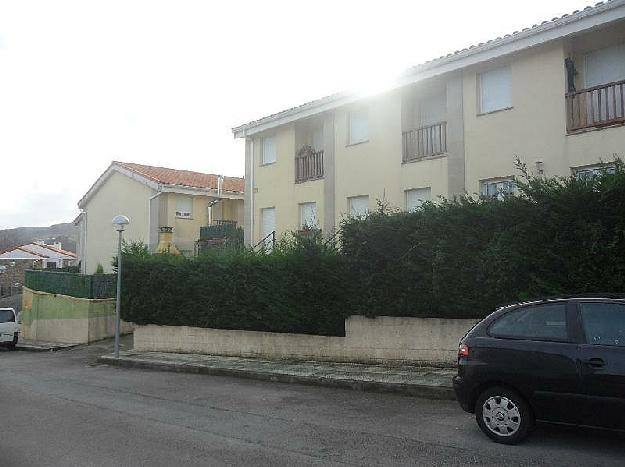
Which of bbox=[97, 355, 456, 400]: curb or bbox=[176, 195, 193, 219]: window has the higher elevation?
bbox=[176, 195, 193, 219]: window

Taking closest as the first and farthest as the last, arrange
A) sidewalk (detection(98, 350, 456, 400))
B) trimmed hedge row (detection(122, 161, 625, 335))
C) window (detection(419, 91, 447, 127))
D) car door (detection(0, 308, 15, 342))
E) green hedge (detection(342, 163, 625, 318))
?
1. green hedge (detection(342, 163, 625, 318))
2. trimmed hedge row (detection(122, 161, 625, 335))
3. sidewalk (detection(98, 350, 456, 400))
4. window (detection(419, 91, 447, 127))
5. car door (detection(0, 308, 15, 342))

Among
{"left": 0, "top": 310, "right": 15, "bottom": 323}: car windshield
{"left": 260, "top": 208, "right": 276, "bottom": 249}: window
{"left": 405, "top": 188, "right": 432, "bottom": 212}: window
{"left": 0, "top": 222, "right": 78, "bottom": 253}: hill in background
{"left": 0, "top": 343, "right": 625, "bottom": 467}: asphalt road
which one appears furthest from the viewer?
{"left": 0, "top": 222, "right": 78, "bottom": 253}: hill in background

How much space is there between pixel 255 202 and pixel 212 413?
13.7m

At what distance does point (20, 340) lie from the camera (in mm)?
26688

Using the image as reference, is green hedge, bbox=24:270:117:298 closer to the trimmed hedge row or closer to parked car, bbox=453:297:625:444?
the trimmed hedge row

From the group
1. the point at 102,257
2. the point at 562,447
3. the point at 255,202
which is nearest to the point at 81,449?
the point at 562,447

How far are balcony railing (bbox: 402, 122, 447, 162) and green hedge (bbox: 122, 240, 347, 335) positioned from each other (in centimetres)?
490

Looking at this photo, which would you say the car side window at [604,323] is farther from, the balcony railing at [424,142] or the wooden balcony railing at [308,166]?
the wooden balcony railing at [308,166]

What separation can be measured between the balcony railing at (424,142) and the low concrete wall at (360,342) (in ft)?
19.3

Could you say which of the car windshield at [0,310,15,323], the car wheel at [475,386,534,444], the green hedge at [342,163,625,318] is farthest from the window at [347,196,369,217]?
the car windshield at [0,310,15,323]

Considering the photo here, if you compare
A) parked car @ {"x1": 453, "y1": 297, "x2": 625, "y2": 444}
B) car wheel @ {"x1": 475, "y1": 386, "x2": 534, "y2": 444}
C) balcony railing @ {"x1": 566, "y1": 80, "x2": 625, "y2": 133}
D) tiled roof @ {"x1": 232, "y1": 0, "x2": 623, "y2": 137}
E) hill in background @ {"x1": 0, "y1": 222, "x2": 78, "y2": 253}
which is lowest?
car wheel @ {"x1": 475, "y1": 386, "x2": 534, "y2": 444}

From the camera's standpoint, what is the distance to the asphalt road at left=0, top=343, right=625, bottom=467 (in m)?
5.98

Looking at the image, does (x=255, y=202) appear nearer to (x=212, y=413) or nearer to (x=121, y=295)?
(x=121, y=295)

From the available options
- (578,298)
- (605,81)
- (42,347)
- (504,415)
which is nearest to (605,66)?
(605,81)
